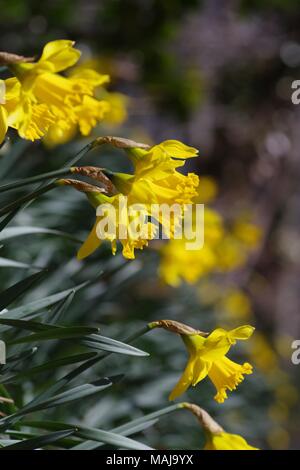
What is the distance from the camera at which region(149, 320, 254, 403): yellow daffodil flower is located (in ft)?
2.82

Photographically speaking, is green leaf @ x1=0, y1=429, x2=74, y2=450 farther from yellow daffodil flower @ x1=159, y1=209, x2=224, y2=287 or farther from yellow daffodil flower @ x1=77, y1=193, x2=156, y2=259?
yellow daffodil flower @ x1=159, y1=209, x2=224, y2=287

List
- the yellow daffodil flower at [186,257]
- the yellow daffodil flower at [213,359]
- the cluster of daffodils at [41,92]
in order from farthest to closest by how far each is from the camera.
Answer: the yellow daffodil flower at [186,257]
the yellow daffodil flower at [213,359]
the cluster of daffodils at [41,92]

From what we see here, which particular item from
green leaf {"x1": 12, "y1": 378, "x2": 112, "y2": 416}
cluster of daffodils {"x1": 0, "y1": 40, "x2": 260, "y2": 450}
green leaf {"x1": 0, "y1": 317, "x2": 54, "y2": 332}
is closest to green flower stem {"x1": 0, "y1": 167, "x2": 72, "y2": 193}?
cluster of daffodils {"x1": 0, "y1": 40, "x2": 260, "y2": 450}

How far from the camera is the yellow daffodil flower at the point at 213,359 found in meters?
0.86

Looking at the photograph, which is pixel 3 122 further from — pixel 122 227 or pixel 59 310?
pixel 59 310

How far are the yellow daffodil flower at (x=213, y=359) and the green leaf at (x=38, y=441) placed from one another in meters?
0.13

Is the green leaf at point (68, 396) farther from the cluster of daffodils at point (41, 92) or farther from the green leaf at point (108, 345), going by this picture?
the cluster of daffodils at point (41, 92)

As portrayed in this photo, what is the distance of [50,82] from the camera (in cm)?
77

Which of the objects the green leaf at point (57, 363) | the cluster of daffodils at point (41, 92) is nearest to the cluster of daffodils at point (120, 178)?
the cluster of daffodils at point (41, 92)

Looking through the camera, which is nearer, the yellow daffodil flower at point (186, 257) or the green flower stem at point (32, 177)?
the green flower stem at point (32, 177)

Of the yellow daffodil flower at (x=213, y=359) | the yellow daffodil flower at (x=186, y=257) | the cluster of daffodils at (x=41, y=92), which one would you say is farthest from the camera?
the yellow daffodil flower at (x=186, y=257)

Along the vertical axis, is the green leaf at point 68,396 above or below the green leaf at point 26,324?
below

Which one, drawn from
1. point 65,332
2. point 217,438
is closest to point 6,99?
point 65,332
